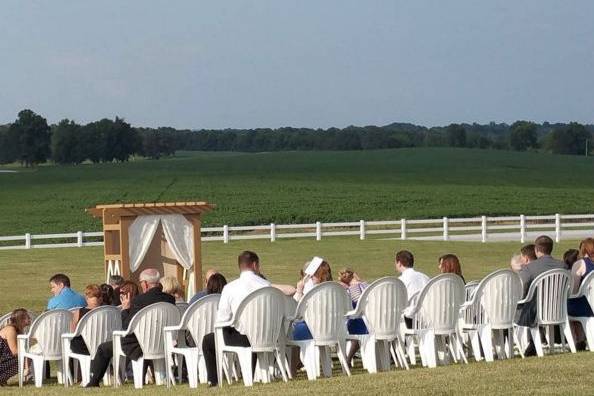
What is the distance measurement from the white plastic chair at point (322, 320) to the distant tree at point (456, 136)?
519 ft

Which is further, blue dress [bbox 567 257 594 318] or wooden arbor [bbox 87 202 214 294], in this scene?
wooden arbor [bbox 87 202 214 294]

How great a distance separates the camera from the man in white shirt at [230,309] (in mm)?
11211

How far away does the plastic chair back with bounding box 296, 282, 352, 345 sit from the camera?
11383 millimetres

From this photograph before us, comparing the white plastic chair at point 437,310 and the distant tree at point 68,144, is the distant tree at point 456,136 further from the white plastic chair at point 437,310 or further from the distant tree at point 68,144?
the white plastic chair at point 437,310

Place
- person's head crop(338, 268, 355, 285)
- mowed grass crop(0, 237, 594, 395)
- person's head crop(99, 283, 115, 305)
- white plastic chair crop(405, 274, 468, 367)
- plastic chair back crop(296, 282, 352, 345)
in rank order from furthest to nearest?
person's head crop(338, 268, 355, 285), person's head crop(99, 283, 115, 305), white plastic chair crop(405, 274, 468, 367), plastic chair back crop(296, 282, 352, 345), mowed grass crop(0, 237, 594, 395)

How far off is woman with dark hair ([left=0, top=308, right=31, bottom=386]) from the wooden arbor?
22.0ft

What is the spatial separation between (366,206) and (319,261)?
1958 inches

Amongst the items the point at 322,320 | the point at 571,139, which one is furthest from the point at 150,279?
the point at 571,139

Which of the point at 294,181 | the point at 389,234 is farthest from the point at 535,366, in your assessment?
the point at 294,181

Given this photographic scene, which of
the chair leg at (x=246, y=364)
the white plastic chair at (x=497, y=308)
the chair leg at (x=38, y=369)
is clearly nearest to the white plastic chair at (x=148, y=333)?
the chair leg at (x=246, y=364)

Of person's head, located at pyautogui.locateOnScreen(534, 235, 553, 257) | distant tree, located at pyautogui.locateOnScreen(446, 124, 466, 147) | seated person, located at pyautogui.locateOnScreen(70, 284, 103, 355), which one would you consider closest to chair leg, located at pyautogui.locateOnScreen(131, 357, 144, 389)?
seated person, located at pyautogui.locateOnScreen(70, 284, 103, 355)

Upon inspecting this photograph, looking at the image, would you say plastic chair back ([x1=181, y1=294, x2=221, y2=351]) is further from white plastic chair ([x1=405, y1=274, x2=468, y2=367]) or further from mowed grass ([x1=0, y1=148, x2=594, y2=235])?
mowed grass ([x1=0, y1=148, x2=594, y2=235])

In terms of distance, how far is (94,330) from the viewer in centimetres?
1201

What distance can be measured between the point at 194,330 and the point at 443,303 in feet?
7.56
